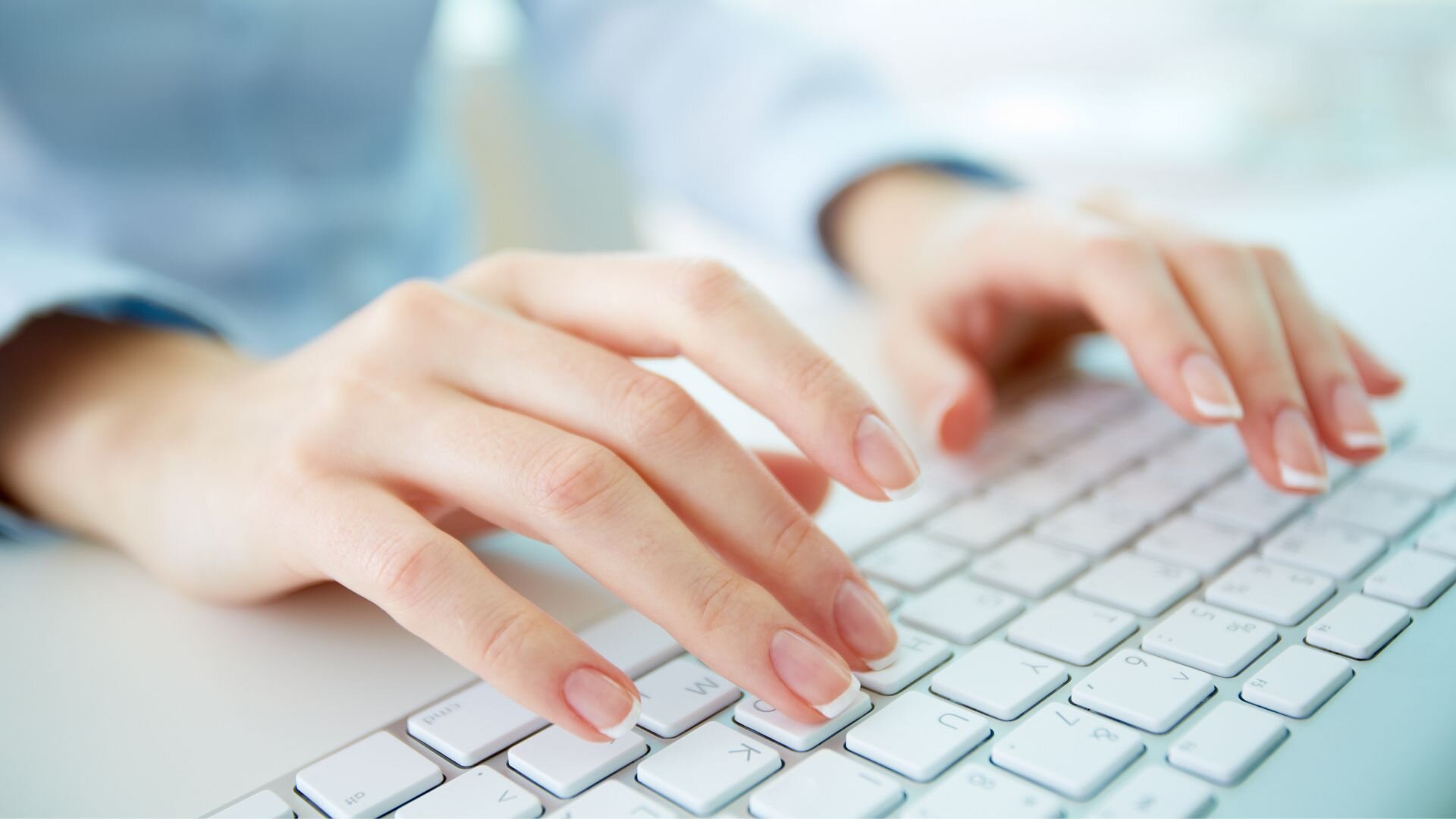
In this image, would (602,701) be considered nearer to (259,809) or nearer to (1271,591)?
(259,809)

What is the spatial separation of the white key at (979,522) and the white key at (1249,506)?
0.25 ft

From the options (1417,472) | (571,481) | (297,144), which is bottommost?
(1417,472)

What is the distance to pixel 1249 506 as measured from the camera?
1.47 ft

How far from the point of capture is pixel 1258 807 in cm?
27

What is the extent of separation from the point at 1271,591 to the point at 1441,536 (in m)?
0.09

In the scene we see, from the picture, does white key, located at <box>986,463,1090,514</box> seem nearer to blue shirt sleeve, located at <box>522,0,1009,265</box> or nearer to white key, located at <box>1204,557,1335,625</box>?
white key, located at <box>1204,557,1335,625</box>

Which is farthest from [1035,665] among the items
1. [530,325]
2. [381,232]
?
[381,232]

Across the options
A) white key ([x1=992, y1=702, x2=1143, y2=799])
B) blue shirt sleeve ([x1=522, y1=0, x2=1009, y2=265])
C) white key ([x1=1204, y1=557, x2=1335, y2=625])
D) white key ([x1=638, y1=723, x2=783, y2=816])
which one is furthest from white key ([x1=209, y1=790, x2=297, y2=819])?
blue shirt sleeve ([x1=522, y1=0, x2=1009, y2=265])

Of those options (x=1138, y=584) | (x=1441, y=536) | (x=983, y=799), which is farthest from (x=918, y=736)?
(x=1441, y=536)

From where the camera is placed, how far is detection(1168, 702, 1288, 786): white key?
0.28m

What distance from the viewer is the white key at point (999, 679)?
12.5 inches

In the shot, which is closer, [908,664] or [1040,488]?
[908,664]

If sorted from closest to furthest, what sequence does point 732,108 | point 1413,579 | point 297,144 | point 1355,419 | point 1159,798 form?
point 1159,798, point 1413,579, point 1355,419, point 297,144, point 732,108

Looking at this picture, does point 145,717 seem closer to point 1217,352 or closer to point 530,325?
point 530,325
